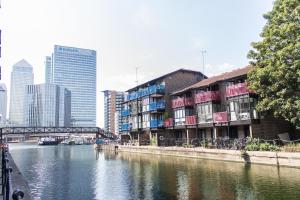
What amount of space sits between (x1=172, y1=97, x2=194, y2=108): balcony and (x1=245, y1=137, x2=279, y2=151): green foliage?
17.5m

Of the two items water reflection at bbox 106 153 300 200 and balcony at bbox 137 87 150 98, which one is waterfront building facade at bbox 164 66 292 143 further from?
water reflection at bbox 106 153 300 200

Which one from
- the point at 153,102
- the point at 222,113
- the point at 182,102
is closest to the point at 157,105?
the point at 153,102

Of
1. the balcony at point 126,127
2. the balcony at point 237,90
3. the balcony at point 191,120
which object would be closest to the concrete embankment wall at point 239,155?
the balcony at point 191,120

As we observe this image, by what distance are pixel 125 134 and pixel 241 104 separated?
44.6 meters

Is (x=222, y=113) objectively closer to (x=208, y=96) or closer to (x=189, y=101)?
(x=208, y=96)

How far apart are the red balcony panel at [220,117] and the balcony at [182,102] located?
7974 mm

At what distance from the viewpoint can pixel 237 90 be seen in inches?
1580

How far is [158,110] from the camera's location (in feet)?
203

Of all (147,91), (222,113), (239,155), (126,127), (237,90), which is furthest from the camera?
(126,127)

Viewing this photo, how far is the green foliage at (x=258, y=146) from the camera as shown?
105ft

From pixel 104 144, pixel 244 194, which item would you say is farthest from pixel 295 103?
pixel 104 144

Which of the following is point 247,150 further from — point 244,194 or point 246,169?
point 244,194

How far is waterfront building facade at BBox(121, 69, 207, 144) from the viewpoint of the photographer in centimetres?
6159

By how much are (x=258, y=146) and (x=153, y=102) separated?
3182 centimetres
